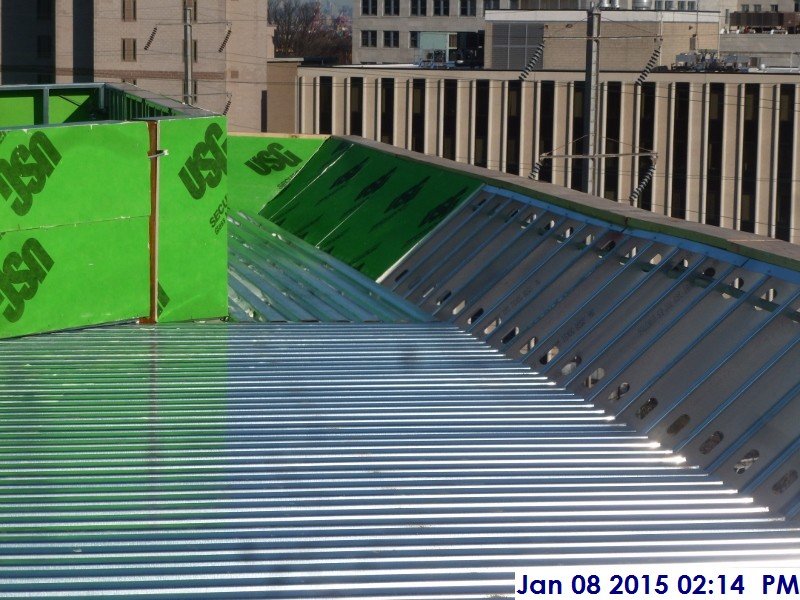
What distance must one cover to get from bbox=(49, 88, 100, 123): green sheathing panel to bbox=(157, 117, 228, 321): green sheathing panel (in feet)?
27.1

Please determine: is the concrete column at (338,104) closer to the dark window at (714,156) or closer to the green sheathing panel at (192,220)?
the dark window at (714,156)

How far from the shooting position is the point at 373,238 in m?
15.7

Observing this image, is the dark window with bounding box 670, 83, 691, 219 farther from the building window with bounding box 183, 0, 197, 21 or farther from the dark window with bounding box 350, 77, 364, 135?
the building window with bounding box 183, 0, 197, 21

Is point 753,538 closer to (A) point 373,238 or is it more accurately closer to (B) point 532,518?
(B) point 532,518

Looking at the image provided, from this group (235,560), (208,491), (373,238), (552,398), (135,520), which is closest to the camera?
(235,560)

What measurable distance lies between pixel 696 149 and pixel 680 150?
2.82 ft

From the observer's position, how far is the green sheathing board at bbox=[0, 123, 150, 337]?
9.97 metres

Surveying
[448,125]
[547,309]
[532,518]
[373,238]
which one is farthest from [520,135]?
[532,518]

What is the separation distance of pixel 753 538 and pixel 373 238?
33.1ft

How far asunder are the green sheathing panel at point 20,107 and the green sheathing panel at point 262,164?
133 inches

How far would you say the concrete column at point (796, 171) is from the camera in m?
64.2

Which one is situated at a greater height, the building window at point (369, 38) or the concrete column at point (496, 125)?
the building window at point (369, 38)

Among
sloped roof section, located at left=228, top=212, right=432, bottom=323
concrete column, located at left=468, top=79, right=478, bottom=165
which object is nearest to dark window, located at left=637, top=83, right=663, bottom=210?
concrete column, located at left=468, top=79, right=478, bottom=165

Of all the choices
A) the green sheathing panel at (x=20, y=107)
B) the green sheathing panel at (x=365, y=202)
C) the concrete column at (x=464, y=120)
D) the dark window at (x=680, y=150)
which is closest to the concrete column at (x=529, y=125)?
the concrete column at (x=464, y=120)
